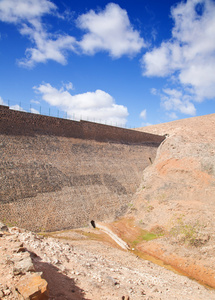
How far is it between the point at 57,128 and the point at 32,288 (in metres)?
18.3

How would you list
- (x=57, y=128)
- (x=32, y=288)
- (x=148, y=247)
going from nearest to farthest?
(x=32, y=288) < (x=148, y=247) < (x=57, y=128)

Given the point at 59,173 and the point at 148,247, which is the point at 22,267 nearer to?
the point at 148,247

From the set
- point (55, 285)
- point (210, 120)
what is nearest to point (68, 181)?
point (55, 285)

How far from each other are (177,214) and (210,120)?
29.5m

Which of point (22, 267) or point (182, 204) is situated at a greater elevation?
point (22, 267)

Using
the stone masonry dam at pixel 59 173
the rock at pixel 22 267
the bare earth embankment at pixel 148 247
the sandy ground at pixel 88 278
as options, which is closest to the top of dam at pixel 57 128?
the stone masonry dam at pixel 59 173

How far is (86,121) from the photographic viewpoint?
2545cm

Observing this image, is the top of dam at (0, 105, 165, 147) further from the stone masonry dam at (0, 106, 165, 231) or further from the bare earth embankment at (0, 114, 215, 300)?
the bare earth embankment at (0, 114, 215, 300)

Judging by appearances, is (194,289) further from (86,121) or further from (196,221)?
(86,121)

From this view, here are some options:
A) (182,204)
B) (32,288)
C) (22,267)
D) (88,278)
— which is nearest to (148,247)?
(182,204)

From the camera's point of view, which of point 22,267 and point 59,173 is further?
point 59,173

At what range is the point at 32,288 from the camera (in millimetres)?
5348

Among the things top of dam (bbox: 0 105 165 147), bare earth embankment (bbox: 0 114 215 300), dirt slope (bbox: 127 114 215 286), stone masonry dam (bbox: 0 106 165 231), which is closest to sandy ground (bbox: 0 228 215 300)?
bare earth embankment (bbox: 0 114 215 300)

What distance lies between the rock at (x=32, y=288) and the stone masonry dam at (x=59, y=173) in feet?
36.2
